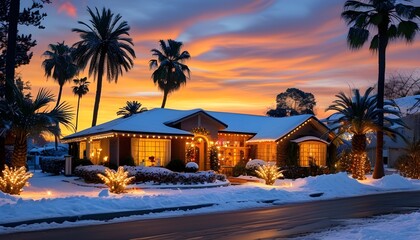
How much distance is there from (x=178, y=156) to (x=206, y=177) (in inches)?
235

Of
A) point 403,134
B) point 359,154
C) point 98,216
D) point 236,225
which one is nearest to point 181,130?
point 359,154

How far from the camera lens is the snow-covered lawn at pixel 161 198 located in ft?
48.7

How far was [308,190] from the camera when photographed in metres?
24.1

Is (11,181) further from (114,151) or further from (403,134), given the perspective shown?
(403,134)

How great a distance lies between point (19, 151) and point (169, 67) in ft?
126

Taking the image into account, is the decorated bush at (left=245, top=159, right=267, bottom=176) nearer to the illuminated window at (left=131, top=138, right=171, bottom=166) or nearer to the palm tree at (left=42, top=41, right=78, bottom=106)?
the illuminated window at (left=131, top=138, right=171, bottom=166)

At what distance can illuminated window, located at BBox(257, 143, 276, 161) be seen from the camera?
37219 millimetres

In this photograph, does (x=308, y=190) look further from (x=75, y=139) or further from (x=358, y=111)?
(x=75, y=139)

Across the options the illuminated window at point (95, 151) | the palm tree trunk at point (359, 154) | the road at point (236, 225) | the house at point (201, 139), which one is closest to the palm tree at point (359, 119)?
the palm tree trunk at point (359, 154)

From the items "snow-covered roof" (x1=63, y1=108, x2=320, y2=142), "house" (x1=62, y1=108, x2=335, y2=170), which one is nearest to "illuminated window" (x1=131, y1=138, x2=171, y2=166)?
"house" (x1=62, y1=108, x2=335, y2=170)

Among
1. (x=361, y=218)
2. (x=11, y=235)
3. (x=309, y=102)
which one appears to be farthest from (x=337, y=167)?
(x=309, y=102)

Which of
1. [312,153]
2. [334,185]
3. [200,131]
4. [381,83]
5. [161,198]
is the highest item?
[381,83]

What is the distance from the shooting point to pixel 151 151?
31219 mm

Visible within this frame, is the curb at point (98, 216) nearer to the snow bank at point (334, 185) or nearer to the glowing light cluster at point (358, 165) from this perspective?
the snow bank at point (334, 185)
